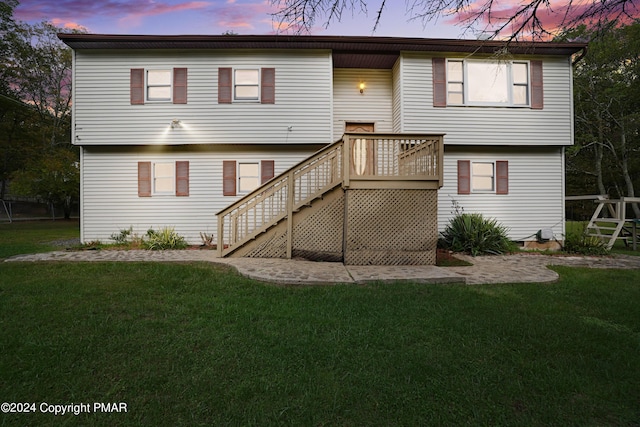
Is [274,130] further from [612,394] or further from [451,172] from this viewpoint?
[612,394]

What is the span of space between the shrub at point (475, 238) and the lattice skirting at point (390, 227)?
9.35 ft

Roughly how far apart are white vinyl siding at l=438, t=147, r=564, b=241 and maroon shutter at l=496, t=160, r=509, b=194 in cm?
14

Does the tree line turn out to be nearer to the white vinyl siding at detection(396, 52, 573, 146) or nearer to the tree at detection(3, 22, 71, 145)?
the tree at detection(3, 22, 71, 145)


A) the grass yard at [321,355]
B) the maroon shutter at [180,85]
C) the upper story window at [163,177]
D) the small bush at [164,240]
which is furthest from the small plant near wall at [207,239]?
the grass yard at [321,355]

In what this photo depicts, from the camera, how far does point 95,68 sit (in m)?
10.4

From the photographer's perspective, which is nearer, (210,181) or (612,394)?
(612,394)

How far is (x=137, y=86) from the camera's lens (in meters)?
10.5

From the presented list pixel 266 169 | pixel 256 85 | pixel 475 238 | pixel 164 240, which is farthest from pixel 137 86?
pixel 475 238

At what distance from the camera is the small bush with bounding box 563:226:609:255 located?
31.8 ft

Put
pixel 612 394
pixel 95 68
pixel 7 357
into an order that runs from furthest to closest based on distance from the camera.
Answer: pixel 95 68 < pixel 7 357 < pixel 612 394

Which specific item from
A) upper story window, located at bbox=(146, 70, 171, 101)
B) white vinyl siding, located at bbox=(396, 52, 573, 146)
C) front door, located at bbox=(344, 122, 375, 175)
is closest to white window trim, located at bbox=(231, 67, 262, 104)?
upper story window, located at bbox=(146, 70, 171, 101)

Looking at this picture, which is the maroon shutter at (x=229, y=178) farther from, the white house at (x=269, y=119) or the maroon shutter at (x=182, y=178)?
the maroon shutter at (x=182, y=178)

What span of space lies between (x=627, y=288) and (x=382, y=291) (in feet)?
14.9

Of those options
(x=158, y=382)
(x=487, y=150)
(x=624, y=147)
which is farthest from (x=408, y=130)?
(x=624, y=147)
